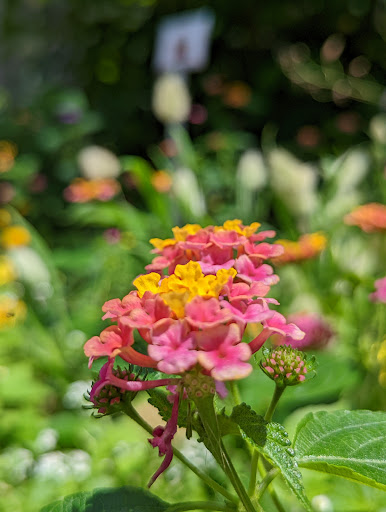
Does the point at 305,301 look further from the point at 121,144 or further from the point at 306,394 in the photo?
the point at 121,144

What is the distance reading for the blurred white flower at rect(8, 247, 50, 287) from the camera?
141cm

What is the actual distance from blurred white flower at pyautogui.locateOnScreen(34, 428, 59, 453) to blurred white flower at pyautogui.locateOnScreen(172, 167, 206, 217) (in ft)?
2.04

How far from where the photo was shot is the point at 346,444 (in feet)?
1.36

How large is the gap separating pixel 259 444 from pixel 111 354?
114 mm

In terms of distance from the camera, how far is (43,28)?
2.90m

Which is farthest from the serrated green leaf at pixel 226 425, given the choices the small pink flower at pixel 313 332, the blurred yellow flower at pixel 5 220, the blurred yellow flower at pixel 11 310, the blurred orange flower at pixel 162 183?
the blurred yellow flower at pixel 5 220

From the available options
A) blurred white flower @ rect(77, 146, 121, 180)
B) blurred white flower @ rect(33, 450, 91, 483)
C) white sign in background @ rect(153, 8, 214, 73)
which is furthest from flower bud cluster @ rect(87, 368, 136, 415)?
white sign in background @ rect(153, 8, 214, 73)

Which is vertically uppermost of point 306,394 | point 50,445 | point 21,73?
point 306,394

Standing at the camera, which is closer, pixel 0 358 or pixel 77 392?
pixel 77 392

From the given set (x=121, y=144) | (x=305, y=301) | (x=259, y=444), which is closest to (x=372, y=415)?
(x=259, y=444)

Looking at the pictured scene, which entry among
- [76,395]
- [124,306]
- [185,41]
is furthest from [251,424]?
[185,41]

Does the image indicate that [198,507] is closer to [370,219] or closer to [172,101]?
[370,219]

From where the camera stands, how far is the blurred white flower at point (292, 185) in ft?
4.46

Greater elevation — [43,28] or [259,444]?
[259,444]
